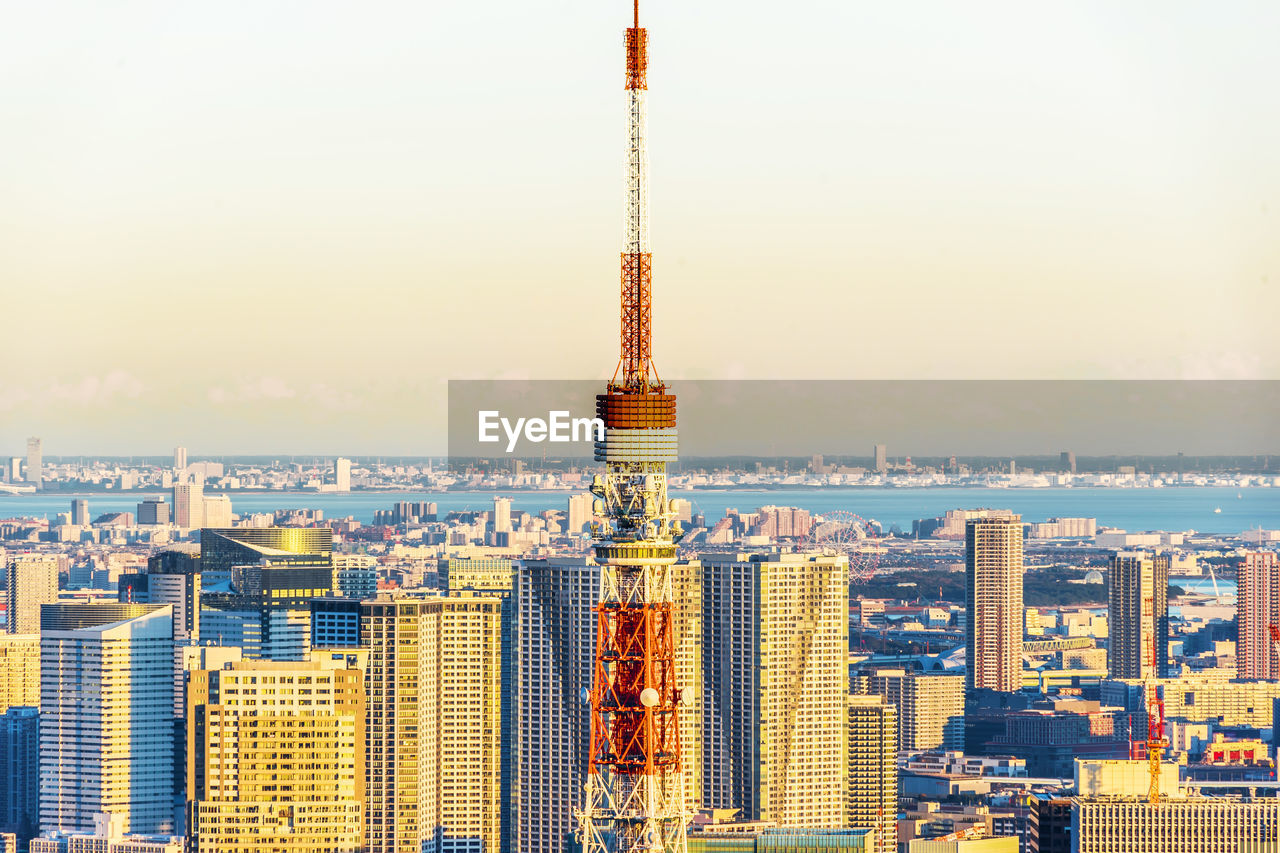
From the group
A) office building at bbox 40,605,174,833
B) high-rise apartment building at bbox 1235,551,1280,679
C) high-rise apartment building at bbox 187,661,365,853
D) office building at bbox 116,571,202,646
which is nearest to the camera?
high-rise apartment building at bbox 187,661,365,853

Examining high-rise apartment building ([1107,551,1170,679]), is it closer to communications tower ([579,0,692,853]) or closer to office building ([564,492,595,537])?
office building ([564,492,595,537])

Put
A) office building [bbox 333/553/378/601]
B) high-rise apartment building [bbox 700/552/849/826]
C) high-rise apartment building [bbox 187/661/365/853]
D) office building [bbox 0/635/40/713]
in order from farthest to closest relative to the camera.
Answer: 1. office building [bbox 333/553/378/601]
2. office building [bbox 0/635/40/713]
3. high-rise apartment building [bbox 700/552/849/826]
4. high-rise apartment building [bbox 187/661/365/853]

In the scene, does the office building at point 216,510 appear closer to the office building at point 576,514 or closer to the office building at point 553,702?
the office building at point 576,514

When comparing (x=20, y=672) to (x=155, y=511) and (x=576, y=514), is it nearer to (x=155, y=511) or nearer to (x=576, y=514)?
(x=576, y=514)

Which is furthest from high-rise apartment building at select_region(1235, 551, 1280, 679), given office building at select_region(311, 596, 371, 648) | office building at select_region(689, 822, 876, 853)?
office building at select_region(689, 822, 876, 853)

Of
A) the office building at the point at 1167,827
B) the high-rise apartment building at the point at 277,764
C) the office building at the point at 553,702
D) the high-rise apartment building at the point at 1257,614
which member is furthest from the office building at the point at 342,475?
the office building at the point at 1167,827

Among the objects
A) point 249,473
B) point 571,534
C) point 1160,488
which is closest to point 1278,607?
point 1160,488
